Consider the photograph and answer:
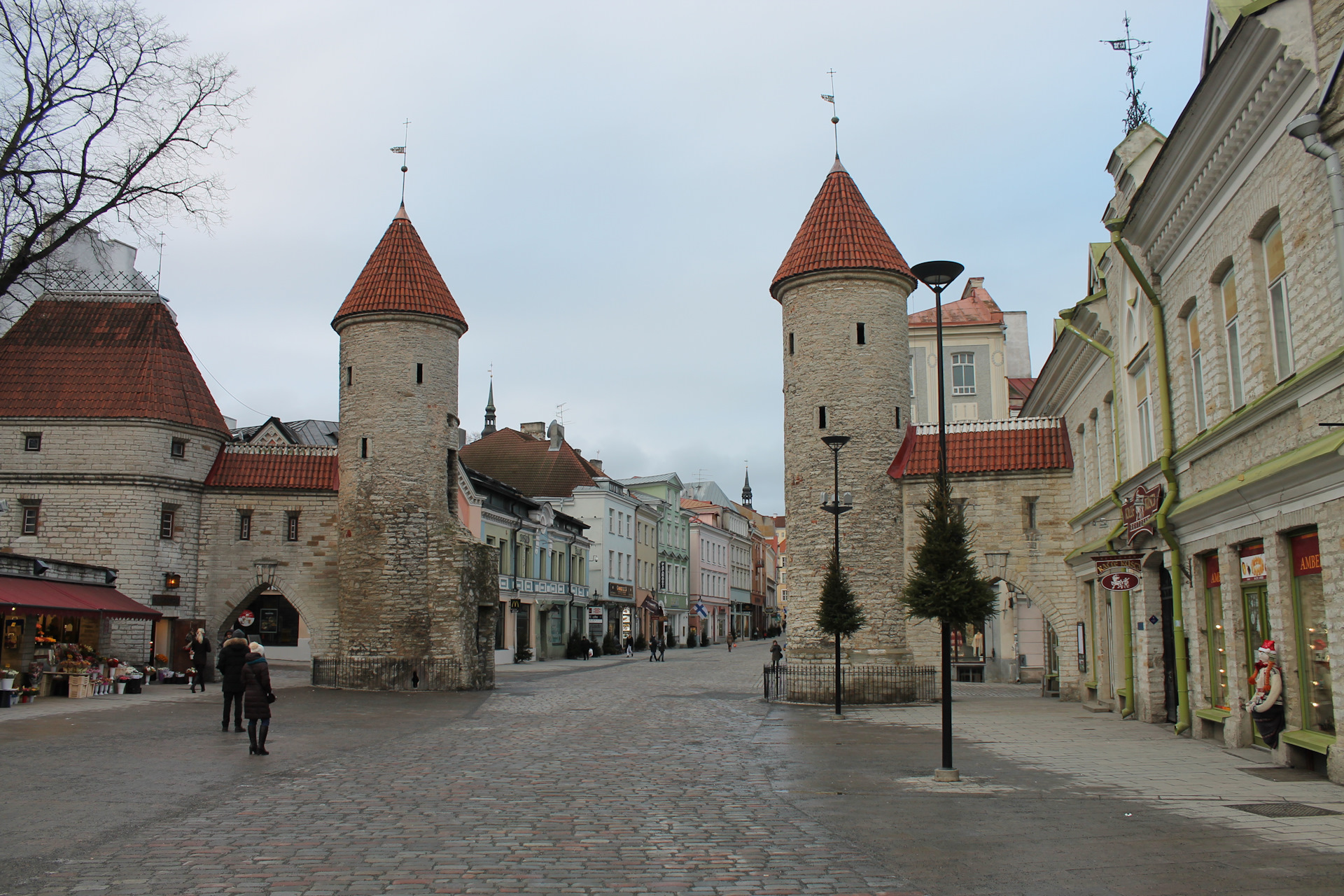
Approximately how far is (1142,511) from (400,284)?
21361mm

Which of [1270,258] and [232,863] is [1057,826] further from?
[1270,258]

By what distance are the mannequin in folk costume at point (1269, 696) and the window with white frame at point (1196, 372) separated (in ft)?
13.0

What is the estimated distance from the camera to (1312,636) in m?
12.0

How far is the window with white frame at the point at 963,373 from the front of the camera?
Answer: 44.8 m

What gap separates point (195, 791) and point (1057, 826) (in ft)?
27.7

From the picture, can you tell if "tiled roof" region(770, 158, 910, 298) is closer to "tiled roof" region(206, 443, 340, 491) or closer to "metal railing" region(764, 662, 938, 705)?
"metal railing" region(764, 662, 938, 705)

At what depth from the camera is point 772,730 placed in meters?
19.2

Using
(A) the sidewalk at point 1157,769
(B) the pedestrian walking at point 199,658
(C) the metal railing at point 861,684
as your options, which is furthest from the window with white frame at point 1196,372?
(B) the pedestrian walking at point 199,658

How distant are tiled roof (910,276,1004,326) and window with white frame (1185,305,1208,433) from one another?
27.2m

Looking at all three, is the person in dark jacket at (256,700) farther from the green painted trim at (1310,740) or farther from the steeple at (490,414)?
the steeple at (490,414)

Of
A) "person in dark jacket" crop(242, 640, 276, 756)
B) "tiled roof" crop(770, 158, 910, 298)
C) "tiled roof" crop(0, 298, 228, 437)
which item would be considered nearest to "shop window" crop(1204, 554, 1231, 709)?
"person in dark jacket" crop(242, 640, 276, 756)

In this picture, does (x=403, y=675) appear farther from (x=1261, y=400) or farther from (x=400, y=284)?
(x=1261, y=400)

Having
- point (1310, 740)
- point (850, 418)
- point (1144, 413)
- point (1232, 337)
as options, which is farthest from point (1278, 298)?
point (850, 418)

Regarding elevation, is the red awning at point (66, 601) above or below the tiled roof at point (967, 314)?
below
